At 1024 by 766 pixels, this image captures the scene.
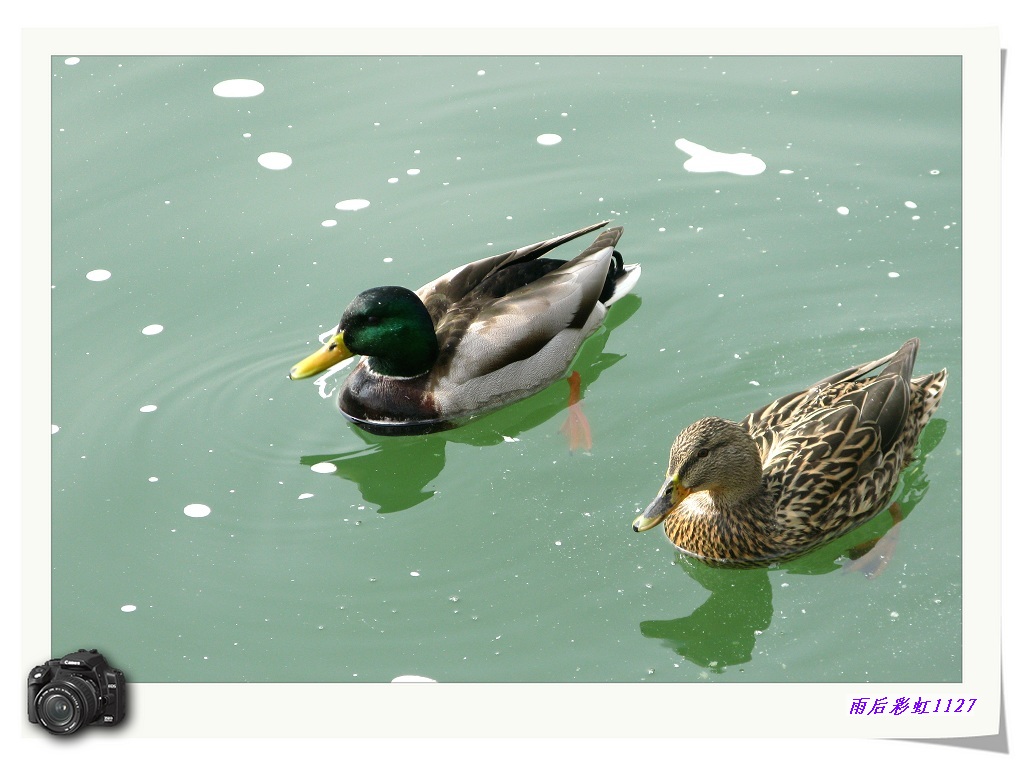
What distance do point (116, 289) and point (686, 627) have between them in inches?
146

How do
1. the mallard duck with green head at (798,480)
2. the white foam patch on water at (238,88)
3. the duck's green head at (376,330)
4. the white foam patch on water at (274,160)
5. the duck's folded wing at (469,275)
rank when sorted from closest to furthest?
the mallard duck with green head at (798,480)
the duck's green head at (376,330)
the duck's folded wing at (469,275)
the white foam patch on water at (238,88)
the white foam patch on water at (274,160)

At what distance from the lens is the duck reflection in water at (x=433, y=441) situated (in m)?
7.13

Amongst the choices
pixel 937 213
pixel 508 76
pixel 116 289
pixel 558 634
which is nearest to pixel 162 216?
pixel 116 289

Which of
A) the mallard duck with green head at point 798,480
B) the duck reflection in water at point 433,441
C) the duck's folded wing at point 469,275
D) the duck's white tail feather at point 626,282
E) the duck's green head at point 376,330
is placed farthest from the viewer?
the duck's white tail feather at point 626,282

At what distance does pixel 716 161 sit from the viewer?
8453mm

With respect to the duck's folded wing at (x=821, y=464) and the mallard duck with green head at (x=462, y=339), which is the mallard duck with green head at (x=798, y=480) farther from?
the mallard duck with green head at (x=462, y=339)

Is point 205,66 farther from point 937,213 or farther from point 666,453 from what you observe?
point 937,213

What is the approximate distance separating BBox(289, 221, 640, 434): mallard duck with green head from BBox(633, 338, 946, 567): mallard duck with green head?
4.43 ft
